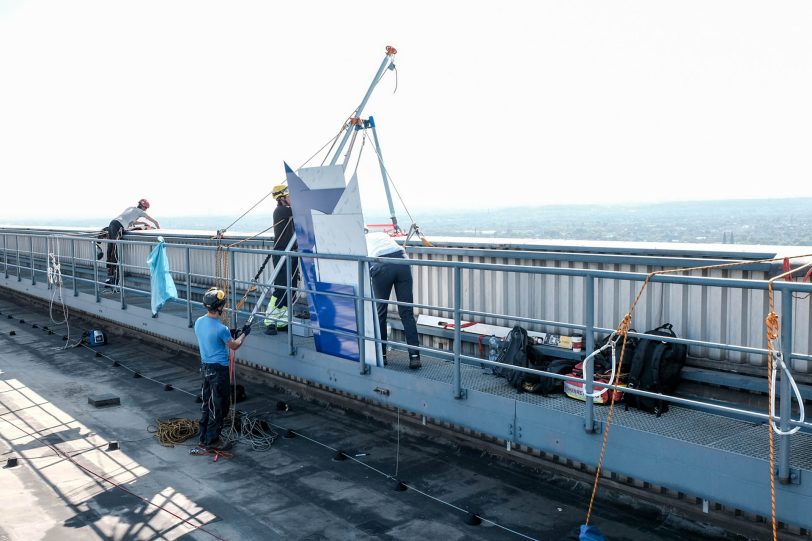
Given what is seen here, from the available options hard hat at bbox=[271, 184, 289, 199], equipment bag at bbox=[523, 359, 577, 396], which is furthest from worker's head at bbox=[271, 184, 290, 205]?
equipment bag at bbox=[523, 359, 577, 396]

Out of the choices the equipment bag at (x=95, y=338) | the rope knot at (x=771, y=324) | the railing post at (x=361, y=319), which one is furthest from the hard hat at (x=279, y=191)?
the rope knot at (x=771, y=324)

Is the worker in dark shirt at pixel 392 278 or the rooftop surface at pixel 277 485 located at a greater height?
the worker in dark shirt at pixel 392 278

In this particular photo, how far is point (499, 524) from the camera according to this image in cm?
613

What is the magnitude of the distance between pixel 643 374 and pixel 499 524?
5.81 ft

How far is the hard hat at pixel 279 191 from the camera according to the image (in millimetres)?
10430

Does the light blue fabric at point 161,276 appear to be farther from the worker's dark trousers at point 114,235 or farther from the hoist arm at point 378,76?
the worker's dark trousers at point 114,235

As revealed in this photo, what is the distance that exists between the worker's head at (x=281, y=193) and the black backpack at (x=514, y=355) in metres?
4.59

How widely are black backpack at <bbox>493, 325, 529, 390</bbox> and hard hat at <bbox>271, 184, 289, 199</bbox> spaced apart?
467 centimetres

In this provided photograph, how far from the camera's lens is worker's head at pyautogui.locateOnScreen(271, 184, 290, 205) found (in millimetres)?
10398

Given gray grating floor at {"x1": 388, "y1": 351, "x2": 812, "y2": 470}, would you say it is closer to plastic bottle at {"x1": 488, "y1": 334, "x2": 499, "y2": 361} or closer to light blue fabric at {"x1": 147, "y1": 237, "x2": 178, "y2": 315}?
plastic bottle at {"x1": 488, "y1": 334, "x2": 499, "y2": 361}

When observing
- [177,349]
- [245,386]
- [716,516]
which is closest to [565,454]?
[716,516]

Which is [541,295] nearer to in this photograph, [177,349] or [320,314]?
[320,314]

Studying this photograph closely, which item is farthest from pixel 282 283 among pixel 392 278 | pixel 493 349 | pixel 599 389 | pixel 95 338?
pixel 95 338

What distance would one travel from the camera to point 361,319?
760cm
